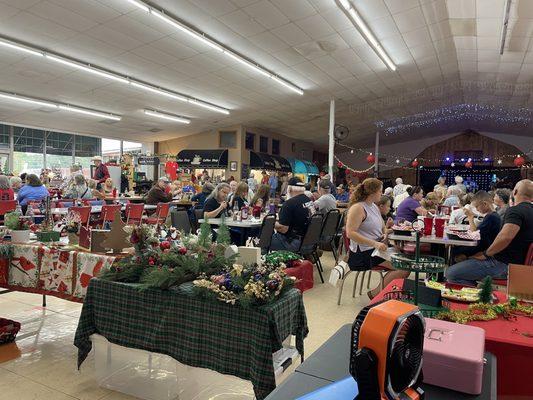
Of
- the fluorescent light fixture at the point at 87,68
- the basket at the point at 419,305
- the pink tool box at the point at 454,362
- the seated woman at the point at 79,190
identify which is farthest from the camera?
the fluorescent light fixture at the point at 87,68

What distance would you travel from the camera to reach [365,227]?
157 inches

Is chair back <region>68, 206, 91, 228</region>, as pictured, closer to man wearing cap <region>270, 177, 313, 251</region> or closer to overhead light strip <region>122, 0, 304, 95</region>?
man wearing cap <region>270, 177, 313, 251</region>

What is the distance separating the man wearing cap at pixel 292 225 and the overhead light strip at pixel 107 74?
572cm

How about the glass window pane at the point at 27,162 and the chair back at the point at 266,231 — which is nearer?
the chair back at the point at 266,231

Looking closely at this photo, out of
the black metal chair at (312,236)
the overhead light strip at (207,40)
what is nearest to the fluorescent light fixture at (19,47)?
the overhead light strip at (207,40)

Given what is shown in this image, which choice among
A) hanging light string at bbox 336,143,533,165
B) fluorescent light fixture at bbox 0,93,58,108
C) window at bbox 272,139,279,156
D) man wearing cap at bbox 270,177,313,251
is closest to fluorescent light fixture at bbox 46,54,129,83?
fluorescent light fixture at bbox 0,93,58,108

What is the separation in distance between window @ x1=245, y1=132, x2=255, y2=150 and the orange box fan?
49.5 feet

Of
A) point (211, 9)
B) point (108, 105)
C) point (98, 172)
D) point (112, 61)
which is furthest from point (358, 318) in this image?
point (108, 105)

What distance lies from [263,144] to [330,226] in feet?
36.5

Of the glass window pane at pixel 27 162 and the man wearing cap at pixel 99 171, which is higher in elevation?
the glass window pane at pixel 27 162

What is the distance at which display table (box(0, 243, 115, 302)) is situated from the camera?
9.61ft

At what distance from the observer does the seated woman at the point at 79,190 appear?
7730mm

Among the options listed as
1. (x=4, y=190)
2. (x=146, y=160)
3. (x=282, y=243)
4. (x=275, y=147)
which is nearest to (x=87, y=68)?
(x=4, y=190)

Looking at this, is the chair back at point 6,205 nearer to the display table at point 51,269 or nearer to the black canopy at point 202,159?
the display table at point 51,269
